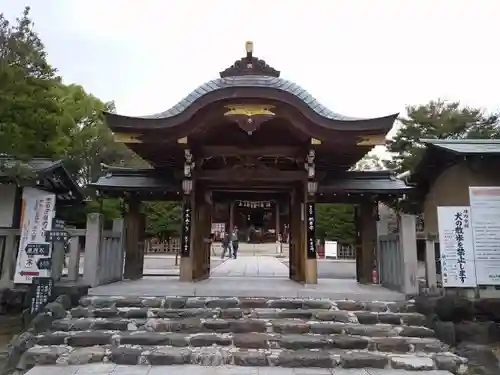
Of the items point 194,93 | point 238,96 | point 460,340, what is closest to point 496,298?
point 460,340

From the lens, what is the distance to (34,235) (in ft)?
23.6

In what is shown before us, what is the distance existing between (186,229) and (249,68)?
439 centimetres

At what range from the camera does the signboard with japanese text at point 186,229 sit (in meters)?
8.89

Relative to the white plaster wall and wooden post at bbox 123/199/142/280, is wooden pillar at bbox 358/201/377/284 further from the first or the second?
the white plaster wall

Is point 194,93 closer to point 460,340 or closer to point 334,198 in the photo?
point 334,198

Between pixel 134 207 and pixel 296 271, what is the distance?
487cm

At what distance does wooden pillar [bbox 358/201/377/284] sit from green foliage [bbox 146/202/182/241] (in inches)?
828

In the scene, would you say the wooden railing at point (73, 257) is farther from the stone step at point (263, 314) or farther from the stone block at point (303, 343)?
the stone block at point (303, 343)

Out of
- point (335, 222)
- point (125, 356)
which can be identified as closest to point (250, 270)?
point (125, 356)

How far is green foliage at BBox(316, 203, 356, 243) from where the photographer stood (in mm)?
27077

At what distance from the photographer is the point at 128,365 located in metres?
5.23

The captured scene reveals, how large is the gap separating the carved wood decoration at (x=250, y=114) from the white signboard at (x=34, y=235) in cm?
405

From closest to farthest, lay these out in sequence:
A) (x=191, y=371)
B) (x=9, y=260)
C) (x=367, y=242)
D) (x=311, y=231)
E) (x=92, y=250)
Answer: (x=191, y=371)
(x=9, y=260)
(x=92, y=250)
(x=311, y=231)
(x=367, y=242)

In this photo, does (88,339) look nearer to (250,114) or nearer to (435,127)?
(250,114)
